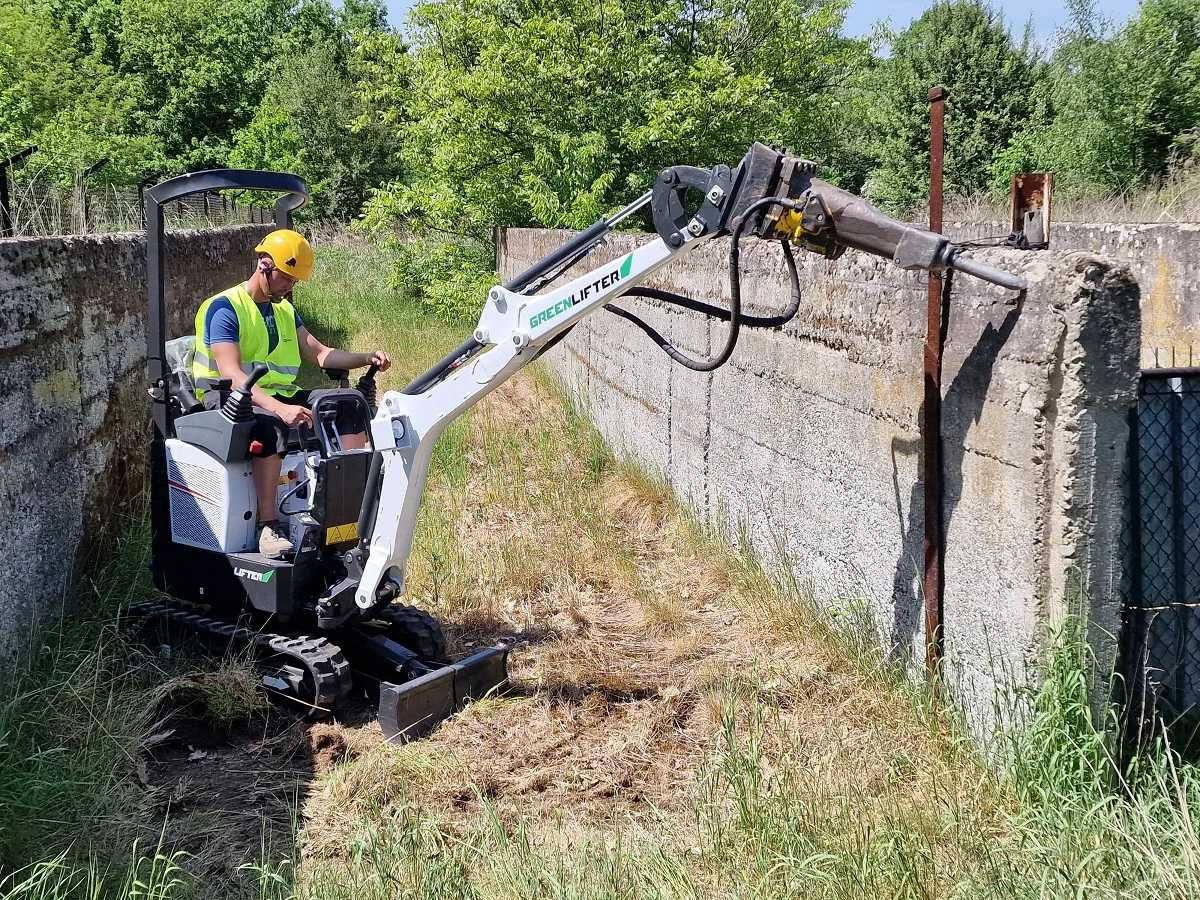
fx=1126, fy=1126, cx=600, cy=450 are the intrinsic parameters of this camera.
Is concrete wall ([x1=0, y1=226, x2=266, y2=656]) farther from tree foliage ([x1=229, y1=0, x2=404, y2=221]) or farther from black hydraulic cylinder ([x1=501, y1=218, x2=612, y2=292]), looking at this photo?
tree foliage ([x1=229, y1=0, x2=404, y2=221])

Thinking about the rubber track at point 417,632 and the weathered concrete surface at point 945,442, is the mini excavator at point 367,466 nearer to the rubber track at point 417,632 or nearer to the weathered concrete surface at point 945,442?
the rubber track at point 417,632

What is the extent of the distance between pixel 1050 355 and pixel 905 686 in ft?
5.19

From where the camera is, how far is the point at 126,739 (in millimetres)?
4379

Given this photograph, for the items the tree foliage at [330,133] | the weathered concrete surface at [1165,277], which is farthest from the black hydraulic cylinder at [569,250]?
the tree foliage at [330,133]

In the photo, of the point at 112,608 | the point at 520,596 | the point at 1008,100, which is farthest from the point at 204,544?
the point at 1008,100

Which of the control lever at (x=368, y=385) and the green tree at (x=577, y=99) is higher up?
the green tree at (x=577, y=99)

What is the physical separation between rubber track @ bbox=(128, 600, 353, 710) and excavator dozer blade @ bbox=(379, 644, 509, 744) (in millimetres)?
219

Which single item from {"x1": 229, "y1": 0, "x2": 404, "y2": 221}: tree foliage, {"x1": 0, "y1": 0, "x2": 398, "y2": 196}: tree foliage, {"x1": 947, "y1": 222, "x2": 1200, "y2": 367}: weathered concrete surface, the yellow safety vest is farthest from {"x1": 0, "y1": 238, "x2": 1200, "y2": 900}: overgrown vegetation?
{"x1": 229, "y1": 0, "x2": 404, "y2": 221}: tree foliage

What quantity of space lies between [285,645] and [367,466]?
887 mm

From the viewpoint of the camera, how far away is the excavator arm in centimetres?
389

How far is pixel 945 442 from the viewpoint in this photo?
4.25 m

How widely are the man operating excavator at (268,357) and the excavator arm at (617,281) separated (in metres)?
0.51

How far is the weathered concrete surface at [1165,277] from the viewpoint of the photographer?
8.48 m

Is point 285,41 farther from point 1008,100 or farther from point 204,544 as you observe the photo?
point 204,544
